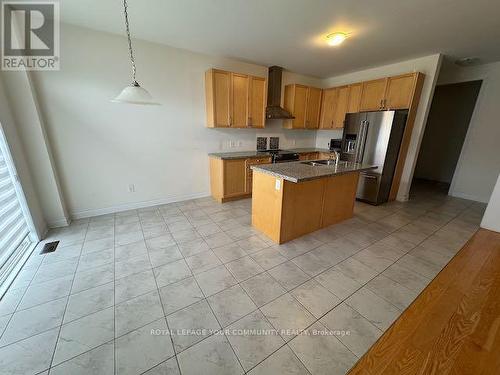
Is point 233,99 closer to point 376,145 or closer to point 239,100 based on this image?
point 239,100

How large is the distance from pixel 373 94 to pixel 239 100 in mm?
2766

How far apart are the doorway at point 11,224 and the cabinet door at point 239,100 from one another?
10.2ft

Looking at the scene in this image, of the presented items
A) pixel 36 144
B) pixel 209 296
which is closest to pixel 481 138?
pixel 209 296

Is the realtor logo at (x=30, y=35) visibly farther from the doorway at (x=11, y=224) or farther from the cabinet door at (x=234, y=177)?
the cabinet door at (x=234, y=177)

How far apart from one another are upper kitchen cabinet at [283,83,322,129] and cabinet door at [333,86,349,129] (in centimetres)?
51

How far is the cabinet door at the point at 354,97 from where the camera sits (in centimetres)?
437

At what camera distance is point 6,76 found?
235 cm

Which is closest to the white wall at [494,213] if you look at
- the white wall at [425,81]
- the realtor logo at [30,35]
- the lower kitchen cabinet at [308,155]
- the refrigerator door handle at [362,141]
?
the white wall at [425,81]

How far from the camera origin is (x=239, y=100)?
156 inches

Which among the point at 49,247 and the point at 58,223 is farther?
the point at 58,223

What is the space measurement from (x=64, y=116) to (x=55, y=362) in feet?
9.87

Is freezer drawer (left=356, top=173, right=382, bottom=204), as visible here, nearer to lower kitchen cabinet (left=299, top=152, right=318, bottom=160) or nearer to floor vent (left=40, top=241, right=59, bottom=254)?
lower kitchen cabinet (left=299, top=152, right=318, bottom=160)

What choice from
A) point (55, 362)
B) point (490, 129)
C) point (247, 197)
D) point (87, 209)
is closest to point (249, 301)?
point (55, 362)

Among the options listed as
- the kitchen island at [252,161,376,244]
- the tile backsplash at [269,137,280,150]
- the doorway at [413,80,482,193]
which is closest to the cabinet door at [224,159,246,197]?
the kitchen island at [252,161,376,244]
